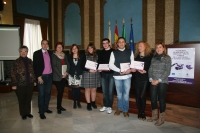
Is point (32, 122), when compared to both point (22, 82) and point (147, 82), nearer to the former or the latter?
point (22, 82)

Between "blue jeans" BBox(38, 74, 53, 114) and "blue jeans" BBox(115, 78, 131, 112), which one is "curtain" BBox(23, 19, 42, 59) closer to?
"blue jeans" BBox(38, 74, 53, 114)

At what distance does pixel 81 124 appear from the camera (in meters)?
2.94

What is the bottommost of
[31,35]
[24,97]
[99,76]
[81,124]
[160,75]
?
[81,124]

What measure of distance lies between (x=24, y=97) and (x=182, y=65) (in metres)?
2.90

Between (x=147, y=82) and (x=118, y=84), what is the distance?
0.53 m

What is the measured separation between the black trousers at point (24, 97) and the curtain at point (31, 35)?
3949 millimetres

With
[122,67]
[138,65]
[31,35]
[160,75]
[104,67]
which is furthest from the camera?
[31,35]

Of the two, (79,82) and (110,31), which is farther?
(110,31)

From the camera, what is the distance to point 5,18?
233 inches

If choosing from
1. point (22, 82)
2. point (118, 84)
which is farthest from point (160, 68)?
point (22, 82)

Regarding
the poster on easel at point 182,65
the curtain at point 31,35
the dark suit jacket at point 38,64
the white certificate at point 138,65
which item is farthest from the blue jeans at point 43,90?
the curtain at point 31,35

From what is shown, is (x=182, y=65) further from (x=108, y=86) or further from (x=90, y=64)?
(x=90, y=64)

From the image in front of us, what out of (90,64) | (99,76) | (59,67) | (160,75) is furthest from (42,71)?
(160,75)

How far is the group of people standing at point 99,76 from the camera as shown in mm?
2811
